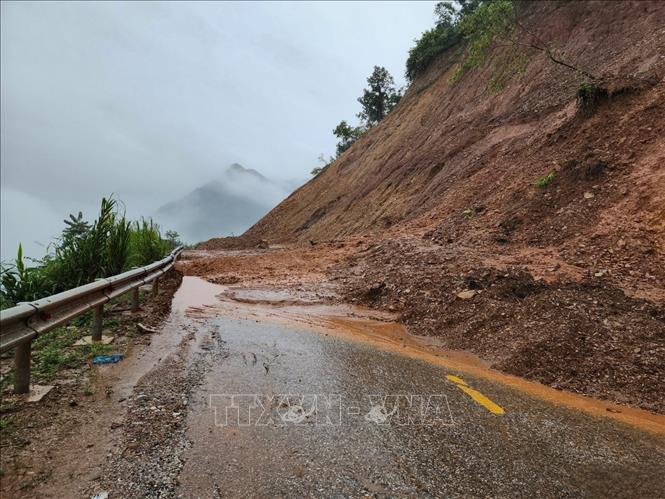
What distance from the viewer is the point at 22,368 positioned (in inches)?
133

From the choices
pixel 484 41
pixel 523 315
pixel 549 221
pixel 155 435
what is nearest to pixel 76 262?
pixel 155 435

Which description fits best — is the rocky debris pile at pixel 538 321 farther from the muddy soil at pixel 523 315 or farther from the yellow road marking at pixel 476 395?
the yellow road marking at pixel 476 395

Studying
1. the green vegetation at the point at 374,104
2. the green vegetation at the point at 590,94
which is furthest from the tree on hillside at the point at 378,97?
the green vegetation at the point at 590,94

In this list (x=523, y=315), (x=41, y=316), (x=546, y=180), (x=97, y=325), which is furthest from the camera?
Answer: (x=546, y=180)

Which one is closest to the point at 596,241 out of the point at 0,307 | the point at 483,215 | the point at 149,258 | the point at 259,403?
the point at 483,215

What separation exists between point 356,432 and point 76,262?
16.7ft

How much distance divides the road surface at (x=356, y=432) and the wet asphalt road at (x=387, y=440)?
0.01 m

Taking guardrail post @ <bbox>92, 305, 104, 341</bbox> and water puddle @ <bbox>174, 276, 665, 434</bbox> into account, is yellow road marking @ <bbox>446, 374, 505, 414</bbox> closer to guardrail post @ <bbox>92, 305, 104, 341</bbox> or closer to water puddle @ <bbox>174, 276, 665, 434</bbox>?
water puddle @ <bbox>174, 276, 665, 434</bbox>

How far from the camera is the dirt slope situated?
5.76 m

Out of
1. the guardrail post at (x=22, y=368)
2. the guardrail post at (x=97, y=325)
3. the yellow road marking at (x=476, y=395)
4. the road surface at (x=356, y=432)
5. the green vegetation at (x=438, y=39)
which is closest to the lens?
the road surface at (x=356, y=432)

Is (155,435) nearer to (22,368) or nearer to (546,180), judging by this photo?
(22,368)

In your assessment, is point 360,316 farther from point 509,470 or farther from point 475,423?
point 509,470

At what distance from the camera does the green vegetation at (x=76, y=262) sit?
5.87 m

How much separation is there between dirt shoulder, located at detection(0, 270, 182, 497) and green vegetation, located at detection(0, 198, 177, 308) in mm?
1684
